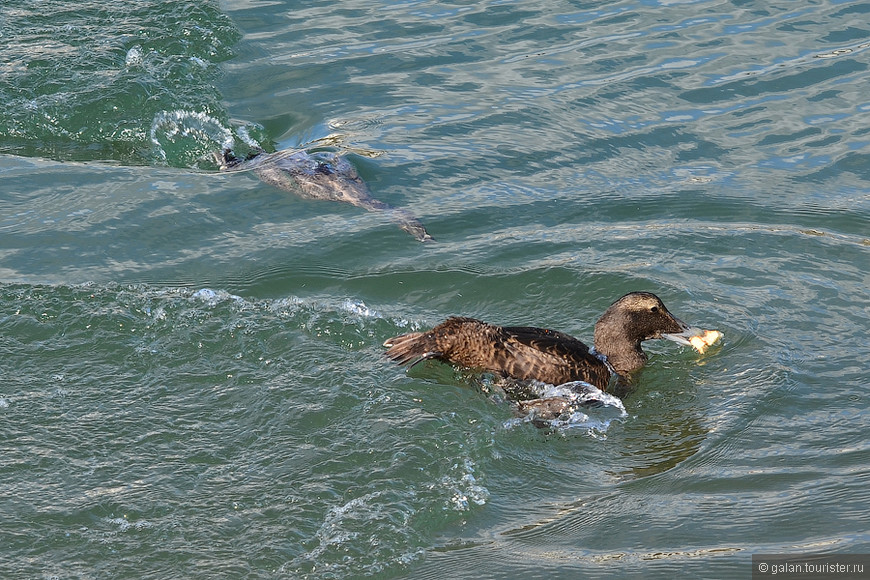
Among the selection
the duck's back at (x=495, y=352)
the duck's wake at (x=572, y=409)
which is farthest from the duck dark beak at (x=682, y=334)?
the duck's back at (x=495, y=352)

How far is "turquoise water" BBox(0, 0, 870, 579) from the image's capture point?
19.5 feet

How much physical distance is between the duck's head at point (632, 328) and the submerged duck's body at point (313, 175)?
7.58 ft

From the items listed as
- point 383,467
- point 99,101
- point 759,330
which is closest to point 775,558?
point 383,467

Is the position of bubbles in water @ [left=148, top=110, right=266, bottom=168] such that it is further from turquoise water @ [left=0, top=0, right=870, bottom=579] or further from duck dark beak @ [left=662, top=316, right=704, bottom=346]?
duck dark beak @ [left=662, top=316, right=704, bottom=346]

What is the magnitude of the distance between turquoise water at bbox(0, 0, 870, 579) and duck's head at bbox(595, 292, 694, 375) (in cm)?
24

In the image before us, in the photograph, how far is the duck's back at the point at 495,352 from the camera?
7336 mm

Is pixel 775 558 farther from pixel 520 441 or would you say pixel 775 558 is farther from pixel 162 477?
pixel 162 477

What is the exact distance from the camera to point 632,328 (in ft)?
25.5

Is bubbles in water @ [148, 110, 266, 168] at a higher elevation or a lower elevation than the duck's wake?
higher

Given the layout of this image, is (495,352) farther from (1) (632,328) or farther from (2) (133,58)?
(2) (133,58)

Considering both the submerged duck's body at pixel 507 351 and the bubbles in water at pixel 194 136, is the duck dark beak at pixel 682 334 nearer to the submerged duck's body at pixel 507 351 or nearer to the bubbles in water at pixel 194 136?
the submerged duck's body at pixel 507 351

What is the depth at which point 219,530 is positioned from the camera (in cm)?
582

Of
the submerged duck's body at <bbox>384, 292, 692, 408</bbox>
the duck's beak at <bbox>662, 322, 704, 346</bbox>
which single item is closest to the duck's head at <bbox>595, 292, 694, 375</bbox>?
the duck's beak at <bbox>662, 322, 704, 346</bbox>

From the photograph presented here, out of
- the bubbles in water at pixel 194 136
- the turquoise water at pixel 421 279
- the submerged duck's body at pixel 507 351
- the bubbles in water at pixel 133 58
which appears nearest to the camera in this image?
the turquoise water at pixel 421 279
